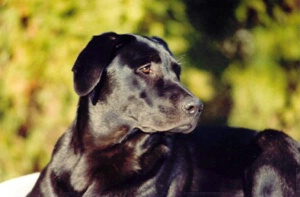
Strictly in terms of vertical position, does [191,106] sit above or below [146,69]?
below

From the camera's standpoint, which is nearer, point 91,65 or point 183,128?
point 91,65

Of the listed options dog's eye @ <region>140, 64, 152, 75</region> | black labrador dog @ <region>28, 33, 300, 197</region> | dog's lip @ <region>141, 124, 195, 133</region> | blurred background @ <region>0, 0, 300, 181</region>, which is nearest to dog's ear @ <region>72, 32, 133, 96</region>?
black labrador dog @ <region>28, 33, 300, 197</region>

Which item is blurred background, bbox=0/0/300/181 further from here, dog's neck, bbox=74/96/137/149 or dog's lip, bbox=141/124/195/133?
dog's lip, bbox=141/124/195/133

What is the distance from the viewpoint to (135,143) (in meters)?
2.98

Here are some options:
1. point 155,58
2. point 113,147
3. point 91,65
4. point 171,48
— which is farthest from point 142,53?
point 171,48

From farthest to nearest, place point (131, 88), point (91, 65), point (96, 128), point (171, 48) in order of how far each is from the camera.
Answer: point (171, 48)
point (96, 128)
point (131, 88)
point (91, 65)

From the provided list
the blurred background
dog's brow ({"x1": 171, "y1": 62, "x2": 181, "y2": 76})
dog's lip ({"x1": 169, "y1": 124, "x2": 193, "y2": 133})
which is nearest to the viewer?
dog's lip ({"x1": 169, "y1": 124, "x2": 193, "y2": 133})

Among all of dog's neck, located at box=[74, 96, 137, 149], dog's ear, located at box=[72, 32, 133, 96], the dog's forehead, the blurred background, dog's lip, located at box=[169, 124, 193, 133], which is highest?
dog's ear, located at box=[72, 32, 133, 96]

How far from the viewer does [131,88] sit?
283 cm

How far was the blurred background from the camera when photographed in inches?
165

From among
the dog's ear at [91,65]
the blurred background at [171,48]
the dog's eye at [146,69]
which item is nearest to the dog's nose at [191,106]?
the dog's eye at [146,69]

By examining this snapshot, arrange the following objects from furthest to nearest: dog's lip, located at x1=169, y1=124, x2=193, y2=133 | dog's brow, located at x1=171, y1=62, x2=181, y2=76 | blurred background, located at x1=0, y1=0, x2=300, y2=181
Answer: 1. blurred background, located at x1=0, y1=0, x2=300, y2=181
2. dog's brow, located at x1=171, y1=62, x2=181, y2=76
3. dog's lip, located at x1=169, y1=124, x2=193, y2=133

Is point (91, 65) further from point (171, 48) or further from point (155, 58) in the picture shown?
point (171, 48)

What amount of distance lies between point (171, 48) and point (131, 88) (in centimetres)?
156
